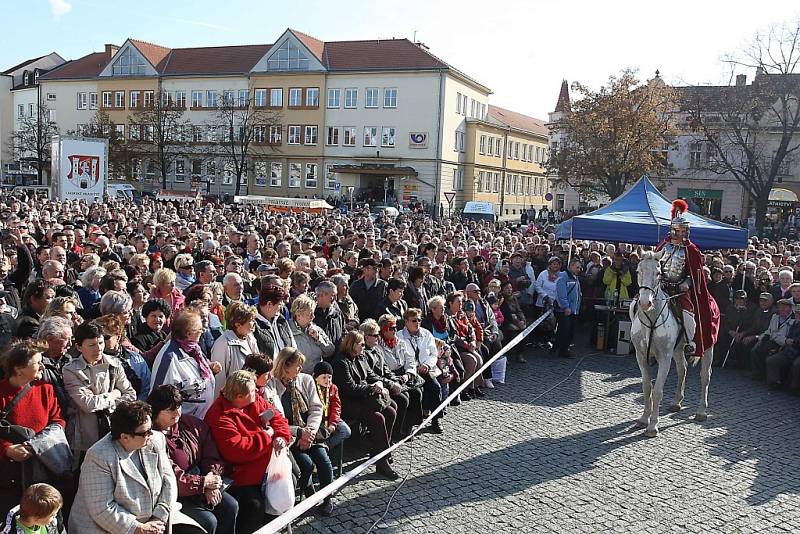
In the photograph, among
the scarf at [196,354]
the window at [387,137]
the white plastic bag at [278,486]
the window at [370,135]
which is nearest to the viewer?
the white plastic bag at [278,486]

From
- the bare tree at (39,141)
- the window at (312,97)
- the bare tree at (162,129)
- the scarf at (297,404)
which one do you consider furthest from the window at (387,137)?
the scarf at (297,404)

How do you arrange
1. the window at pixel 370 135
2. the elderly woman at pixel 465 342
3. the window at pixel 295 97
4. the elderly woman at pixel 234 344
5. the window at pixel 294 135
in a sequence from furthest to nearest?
the window at pixel 294 135
the window at pixel 295 97
the window at pixel 370 135
the elderly woman at pixel 465 342
the elderly woman at pixel 234 344

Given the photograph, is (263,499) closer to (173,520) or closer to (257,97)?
(173,520)

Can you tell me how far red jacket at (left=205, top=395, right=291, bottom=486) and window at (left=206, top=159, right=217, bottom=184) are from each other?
56.9m

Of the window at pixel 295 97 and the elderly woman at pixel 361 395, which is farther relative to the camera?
the window at pixel 295 97

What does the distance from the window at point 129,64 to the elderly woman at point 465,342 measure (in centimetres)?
5984

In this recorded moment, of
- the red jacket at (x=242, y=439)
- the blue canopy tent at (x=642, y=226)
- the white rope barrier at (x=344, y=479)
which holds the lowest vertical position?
the white rope barrier at (x=344, y=479)

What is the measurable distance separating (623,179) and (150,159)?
1561 inches

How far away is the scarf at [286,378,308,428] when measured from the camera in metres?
6.05

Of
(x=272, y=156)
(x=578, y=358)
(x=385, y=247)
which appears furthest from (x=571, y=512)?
(x=272, y=156)

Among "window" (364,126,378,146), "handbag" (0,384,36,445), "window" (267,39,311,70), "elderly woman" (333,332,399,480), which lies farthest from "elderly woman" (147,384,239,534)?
"window" (267,39,311,70)

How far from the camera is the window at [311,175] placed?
57.8 metres

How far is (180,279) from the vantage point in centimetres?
944

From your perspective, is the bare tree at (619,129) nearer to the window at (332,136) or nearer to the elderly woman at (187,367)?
the window at (332,136)
